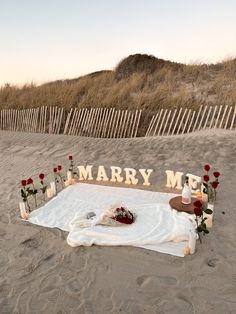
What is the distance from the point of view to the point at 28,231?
4.21m

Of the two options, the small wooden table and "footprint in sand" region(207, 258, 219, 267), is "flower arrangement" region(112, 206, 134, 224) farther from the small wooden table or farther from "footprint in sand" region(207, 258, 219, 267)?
"footprint in sand" region(207, 258, 219, 267)

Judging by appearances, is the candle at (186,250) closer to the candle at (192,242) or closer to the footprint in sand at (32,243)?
the candle at (192,242)

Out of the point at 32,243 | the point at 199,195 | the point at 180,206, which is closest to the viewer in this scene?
the point at 32,243

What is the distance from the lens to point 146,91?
1212 centimetres

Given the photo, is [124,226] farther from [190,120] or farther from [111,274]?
[190,120]

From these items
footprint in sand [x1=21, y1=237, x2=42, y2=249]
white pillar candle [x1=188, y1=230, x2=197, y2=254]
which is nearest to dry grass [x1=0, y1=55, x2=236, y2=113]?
white pillar candle [x1=188, y1=230, x2=197, y2=254]

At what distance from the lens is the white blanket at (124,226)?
366cm

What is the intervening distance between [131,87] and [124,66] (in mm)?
5247

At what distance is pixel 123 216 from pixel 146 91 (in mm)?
8785

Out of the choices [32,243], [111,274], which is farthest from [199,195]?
[32,243]

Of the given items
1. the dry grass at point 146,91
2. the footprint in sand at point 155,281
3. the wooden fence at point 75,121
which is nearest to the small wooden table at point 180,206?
the footprint in sand at point 155,281

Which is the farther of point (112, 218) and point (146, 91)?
point (146, 91)

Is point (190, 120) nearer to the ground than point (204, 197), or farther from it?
farther from it

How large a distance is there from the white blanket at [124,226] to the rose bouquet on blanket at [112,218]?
0.06 metres
